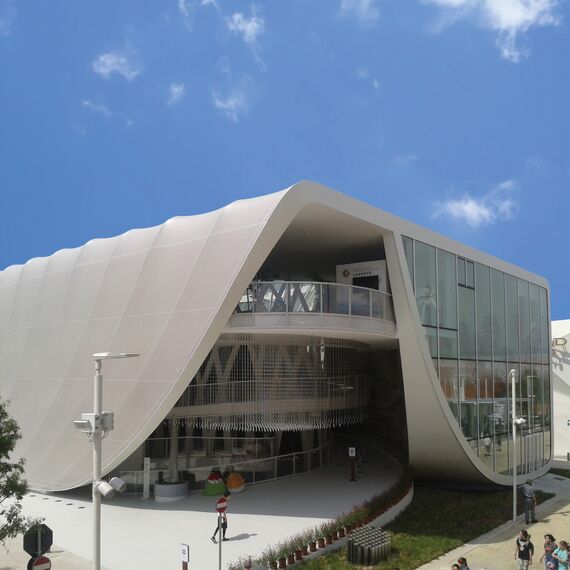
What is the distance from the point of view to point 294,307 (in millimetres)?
19609

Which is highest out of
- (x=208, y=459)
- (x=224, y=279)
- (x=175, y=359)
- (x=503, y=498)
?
(x=224, y=279)

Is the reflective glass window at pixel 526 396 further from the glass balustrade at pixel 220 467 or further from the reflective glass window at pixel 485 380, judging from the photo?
the glass balustrade at pixel 220 467

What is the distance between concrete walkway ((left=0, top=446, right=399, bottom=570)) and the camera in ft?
54.5

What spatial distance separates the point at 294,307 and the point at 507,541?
33.0ft

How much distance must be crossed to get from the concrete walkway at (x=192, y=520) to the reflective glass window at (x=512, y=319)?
8.41 meters

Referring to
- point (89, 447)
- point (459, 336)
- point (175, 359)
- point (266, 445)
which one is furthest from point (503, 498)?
point (89, 447)

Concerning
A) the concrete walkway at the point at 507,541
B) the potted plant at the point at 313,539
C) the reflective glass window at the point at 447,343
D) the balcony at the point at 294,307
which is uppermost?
the balcony at the point at 294,307

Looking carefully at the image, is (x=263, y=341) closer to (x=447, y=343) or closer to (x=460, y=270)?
(x=447, y=343)

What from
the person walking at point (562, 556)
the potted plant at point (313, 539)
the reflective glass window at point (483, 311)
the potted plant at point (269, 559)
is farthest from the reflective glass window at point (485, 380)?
the potted plant at point (269, 559)

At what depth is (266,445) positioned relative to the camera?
87.5ft

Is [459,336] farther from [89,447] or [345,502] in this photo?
[89,447]

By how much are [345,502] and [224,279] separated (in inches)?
387

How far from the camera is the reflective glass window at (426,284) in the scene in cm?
2267

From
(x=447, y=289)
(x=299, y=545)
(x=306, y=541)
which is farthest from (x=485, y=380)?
(x=299, y=545)
